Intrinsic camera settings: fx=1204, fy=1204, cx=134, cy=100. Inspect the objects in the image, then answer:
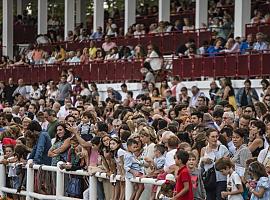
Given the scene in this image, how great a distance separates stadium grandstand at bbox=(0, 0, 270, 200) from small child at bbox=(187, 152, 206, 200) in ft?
0.07

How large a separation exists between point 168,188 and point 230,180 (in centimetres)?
89

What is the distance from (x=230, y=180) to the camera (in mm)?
16484

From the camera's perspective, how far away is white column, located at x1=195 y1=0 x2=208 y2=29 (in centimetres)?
4188

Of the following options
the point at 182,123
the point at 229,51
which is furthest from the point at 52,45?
the point at 182,123

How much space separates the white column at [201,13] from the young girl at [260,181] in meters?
26.2

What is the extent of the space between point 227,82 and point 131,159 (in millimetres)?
12008

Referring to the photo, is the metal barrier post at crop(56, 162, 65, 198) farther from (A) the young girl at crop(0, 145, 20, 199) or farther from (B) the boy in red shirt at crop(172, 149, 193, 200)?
(B) the boy in red shirt at crop(172, 149, 193, 200)

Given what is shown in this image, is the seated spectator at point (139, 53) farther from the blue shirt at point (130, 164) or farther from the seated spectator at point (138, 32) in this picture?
the blue shirt at point (130, 164)

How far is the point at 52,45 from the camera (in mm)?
50250

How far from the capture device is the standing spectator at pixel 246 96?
29.6m

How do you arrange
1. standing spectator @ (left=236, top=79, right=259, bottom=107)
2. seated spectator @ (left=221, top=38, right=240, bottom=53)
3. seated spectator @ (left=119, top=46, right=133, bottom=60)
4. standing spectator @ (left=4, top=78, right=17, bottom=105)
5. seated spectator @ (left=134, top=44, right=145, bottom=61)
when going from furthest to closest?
standing spectator @ (left=4, top=78, right=17, bottom=105) < seated spectator @ (left=119, top=46, right=133, bottom=60) < seated spectator @ (left=134, top=44, right=145, bottom=61) < seated spectator @ (left=221, top=38, right=240, bottom=53) < standing spectator @ (left=236, top=79, right=259, bottom=107)

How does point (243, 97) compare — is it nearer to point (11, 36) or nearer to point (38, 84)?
point (38, 84)

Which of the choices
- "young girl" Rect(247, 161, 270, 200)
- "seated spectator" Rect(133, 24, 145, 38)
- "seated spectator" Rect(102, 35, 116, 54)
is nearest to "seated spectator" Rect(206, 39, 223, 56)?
"seated spectator" Rect(133, 24, 145, 38)

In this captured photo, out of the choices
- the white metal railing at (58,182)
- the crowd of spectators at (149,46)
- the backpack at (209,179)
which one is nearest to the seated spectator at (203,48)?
the crowd of spectators at (149,46)
